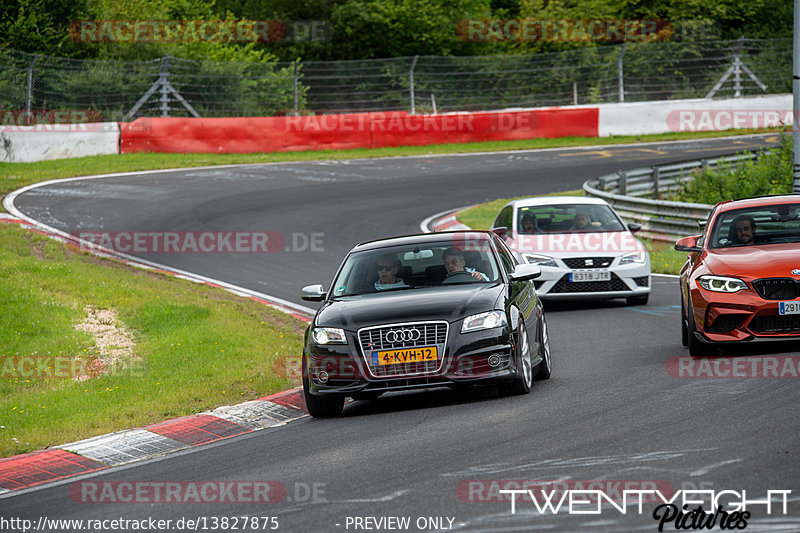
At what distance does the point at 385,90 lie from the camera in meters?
36.1

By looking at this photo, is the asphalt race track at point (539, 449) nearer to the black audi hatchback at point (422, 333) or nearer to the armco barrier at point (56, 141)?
the black audi hatchback at point (422, 333)

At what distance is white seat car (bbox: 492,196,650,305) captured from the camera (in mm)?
15336

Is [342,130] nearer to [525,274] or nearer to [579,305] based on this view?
[579,305]

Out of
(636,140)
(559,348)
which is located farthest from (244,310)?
(636,140)

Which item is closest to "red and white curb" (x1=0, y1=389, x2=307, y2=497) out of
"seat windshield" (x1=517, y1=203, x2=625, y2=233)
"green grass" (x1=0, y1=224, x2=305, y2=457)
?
"green grass" (x1=0, y1=224, x2=305, y2=457)

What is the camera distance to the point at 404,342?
30.4 ft

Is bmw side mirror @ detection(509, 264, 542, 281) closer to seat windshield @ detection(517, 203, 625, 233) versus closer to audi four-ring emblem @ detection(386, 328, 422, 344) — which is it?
audi four-ring emblem @ detection(386, 328, 422, 344)

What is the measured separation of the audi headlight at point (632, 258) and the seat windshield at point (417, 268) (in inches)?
202

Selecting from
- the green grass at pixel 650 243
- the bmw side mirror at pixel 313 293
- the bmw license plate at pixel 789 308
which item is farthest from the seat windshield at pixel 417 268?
the green grass at pixel 650 243

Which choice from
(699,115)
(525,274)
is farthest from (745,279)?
(699,115)

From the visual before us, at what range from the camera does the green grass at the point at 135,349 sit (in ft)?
32.9

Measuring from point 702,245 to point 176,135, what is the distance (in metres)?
24.7

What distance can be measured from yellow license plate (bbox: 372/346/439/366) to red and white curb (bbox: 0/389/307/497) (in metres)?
1.09

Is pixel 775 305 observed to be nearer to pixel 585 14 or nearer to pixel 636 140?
pixel 636 140
